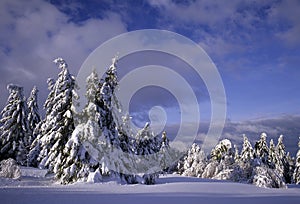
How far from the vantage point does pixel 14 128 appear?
33.0 m

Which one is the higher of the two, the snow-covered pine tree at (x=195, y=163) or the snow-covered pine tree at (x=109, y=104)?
the snow-covered pine tree at (x=109, y=104)

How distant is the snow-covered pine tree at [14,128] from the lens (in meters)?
32.4

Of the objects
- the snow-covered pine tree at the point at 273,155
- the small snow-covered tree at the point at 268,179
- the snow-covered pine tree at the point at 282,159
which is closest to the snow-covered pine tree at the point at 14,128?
the small snow-covered tree at the point at 268,179

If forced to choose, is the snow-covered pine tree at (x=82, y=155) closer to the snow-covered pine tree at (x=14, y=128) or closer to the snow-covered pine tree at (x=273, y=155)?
the snow-covered pine tree at (x=14, y=128)

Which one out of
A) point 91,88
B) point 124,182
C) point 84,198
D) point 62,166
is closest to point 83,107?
point 91,88

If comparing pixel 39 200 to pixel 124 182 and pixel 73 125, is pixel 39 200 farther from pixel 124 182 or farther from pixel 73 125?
pixel 73 125

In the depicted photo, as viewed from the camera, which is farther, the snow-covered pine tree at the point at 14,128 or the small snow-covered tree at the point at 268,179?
the snow-covered pine tree at the point at 14,128

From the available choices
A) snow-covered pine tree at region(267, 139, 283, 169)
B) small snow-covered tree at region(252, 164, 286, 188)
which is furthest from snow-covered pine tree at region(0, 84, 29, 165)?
snow-covered pine tree at region(267, 139, 283, 169)

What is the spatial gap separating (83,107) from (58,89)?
391 centimetres

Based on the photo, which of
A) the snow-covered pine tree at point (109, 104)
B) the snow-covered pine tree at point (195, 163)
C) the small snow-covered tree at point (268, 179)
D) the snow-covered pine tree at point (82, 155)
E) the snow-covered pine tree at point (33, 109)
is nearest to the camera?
the snow-covered pine tree at point (82, 155)

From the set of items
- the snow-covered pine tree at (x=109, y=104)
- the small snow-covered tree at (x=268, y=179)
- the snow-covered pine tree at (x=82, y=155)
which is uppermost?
the snow-covered pine tree at (x=109, y=104)

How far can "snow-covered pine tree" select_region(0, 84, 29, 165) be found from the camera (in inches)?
1275

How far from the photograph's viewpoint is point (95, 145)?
20922 mm

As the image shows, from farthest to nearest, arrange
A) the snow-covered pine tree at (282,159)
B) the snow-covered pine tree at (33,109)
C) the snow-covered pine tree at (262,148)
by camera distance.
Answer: the snow-covered pine tree at (282,159)
the snow-covered pine tree at (262,148)
the snow-covered pine tree at (33,109)
